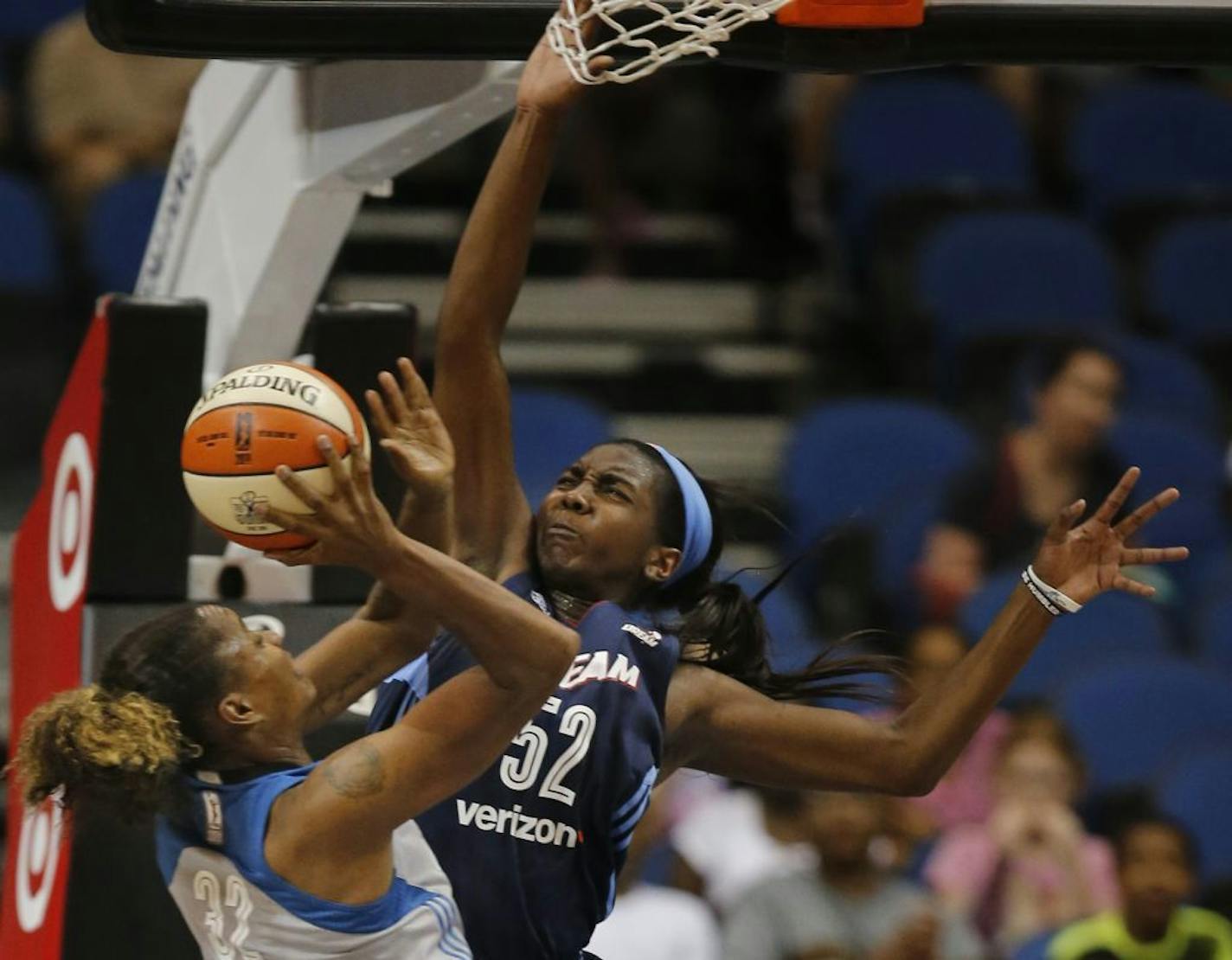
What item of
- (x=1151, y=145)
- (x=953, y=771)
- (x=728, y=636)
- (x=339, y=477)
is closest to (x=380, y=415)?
(x=339, y=477)

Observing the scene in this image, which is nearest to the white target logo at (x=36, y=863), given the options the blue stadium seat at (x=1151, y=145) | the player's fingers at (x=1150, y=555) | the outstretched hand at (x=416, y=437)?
the outstretched hand at (x=416, y=437)

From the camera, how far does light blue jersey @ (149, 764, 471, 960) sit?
3.62 metres

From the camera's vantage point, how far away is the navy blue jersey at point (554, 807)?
395 cm

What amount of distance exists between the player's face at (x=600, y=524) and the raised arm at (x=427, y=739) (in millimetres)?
523

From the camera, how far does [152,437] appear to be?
15.8ft

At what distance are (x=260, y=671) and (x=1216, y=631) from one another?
4.89 metres

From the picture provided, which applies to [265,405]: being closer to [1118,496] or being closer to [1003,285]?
[1118,496]

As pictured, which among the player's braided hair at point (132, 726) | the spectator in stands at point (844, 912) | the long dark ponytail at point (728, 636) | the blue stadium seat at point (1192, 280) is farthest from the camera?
the blue stadium seat at point (1192, 280)

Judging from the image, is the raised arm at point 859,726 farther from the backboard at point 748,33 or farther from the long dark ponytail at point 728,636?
the backboard at point 748,33

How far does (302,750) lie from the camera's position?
386 cm

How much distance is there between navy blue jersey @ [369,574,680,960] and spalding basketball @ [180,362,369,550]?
0.59m

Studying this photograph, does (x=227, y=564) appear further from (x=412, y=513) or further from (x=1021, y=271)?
(x=1021, y=271)

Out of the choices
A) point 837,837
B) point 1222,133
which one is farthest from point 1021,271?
point 837,837

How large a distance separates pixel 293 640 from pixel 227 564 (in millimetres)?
223
